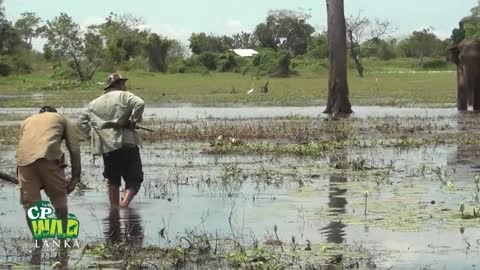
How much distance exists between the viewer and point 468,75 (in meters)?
29.2

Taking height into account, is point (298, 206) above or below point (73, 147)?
below

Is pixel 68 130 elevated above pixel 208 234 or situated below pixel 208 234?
above

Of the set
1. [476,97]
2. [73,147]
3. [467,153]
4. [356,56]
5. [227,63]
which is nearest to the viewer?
[73,147]

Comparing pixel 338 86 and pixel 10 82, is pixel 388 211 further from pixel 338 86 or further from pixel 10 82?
pixel 10 82

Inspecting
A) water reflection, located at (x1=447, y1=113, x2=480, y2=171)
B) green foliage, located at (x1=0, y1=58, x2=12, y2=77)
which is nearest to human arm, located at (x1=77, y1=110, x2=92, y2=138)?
water reflection, located at (x1=447, y1=113, x2=480, y2=171)

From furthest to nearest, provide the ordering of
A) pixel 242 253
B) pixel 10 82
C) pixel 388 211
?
pixel 10 82
pixel 388 211
pixel 242 253

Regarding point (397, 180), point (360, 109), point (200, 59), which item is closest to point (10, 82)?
point (200, 59)

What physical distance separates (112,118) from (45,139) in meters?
2.30

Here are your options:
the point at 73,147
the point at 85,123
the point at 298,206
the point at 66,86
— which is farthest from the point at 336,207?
the point at 66,86

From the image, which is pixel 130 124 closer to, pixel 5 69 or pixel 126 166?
pixel 126 166

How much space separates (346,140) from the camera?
62.1 ft

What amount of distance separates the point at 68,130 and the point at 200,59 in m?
75.9

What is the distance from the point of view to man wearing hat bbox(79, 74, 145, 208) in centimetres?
1112

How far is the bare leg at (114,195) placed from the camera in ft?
37.5
